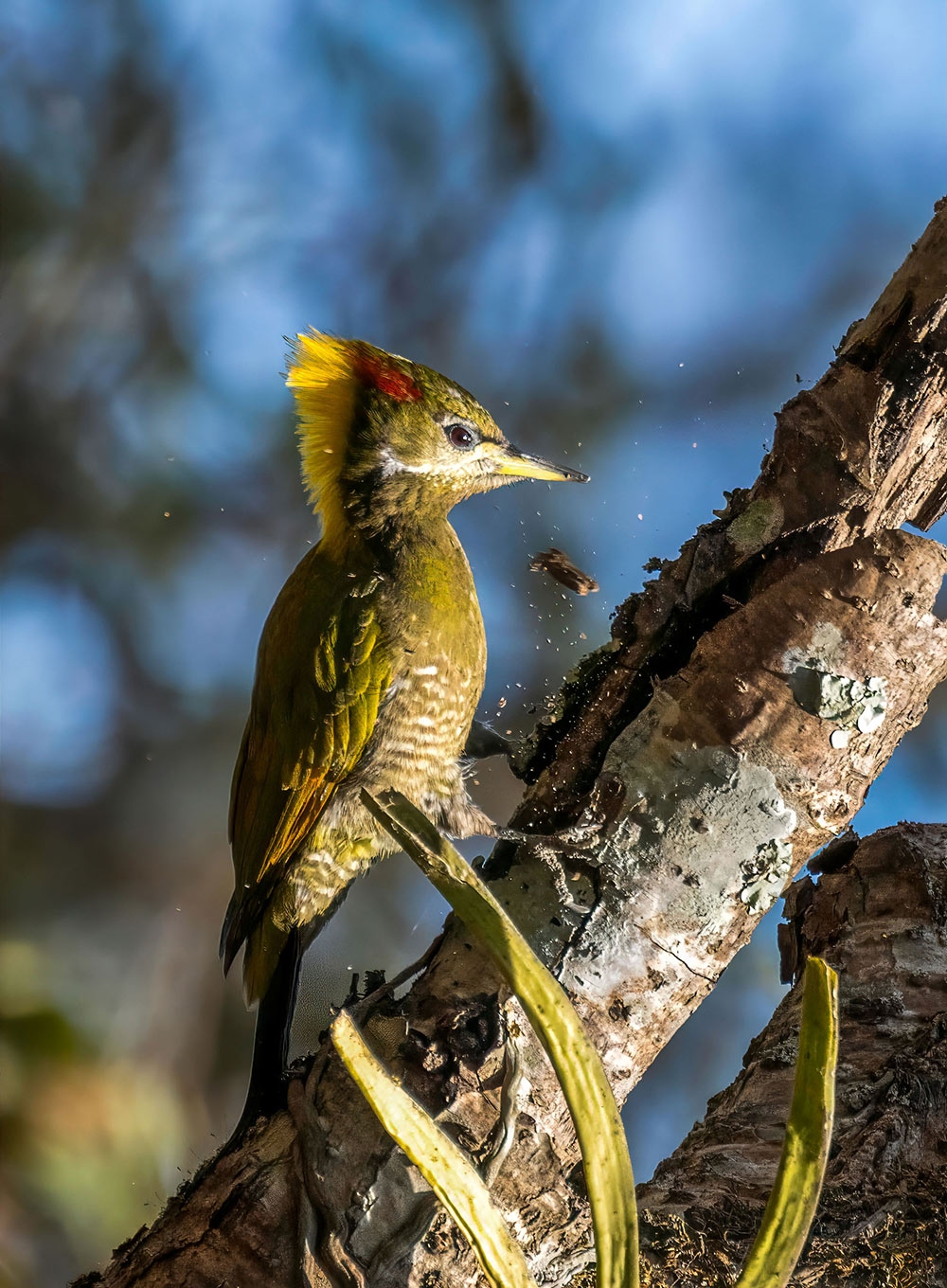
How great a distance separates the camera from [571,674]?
4.25ft

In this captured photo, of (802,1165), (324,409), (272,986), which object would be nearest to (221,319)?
(324,409)

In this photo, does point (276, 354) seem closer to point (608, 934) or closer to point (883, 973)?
point (608, 934)

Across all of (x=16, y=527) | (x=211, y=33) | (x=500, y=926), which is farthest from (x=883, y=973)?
(x=211, y=33)

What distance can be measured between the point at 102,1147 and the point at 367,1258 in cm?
92

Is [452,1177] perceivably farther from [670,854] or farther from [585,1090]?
[670,854]

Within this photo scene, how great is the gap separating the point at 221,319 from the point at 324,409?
1.01 feet

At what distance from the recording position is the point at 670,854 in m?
0.98

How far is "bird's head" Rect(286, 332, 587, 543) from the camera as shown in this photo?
57.4 inches

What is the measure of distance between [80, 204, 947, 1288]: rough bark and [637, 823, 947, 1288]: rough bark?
0.53ft

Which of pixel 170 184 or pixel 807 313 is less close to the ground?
pixel 170 184

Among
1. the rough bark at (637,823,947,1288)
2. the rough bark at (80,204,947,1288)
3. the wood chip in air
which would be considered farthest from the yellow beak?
the rough bark at (637,823,947,1288)


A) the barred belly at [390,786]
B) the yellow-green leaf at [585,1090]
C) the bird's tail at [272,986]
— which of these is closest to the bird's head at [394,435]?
the barred belly at [390,786]

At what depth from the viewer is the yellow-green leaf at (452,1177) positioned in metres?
0.83

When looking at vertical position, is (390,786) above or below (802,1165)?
above
